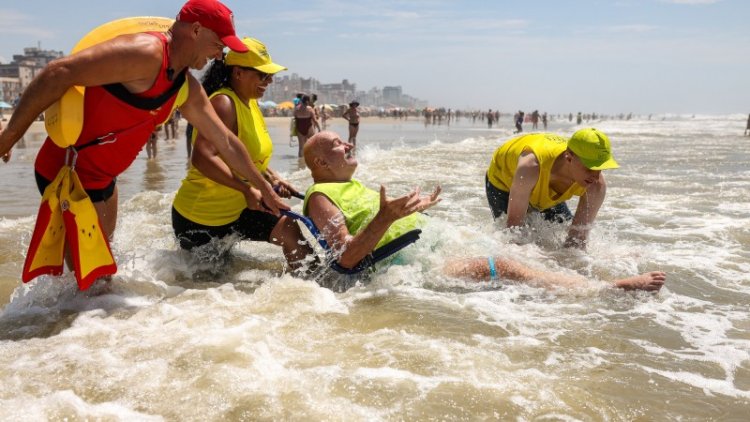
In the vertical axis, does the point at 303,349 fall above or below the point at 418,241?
below

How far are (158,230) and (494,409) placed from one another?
4.61m

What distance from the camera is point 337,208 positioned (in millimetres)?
3658

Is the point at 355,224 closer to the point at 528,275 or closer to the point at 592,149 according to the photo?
the point at 528,275

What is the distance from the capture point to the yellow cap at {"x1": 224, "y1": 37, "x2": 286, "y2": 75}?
3.86 meters

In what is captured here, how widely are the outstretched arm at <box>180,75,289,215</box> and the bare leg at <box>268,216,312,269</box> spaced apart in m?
0.31

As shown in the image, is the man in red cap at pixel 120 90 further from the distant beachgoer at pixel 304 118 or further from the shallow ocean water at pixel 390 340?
the distant beachgoer at pixel 304 118

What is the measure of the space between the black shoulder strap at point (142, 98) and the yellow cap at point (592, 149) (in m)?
2.67

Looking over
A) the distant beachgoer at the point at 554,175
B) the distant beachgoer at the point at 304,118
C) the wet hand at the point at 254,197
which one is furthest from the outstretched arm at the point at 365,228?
the distant beachgoer at the point at 304,118

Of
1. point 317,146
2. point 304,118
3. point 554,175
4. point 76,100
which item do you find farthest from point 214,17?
point 304,118

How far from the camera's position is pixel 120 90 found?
112 inches

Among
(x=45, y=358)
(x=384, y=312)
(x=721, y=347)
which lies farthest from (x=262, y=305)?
(x=721, y=347)

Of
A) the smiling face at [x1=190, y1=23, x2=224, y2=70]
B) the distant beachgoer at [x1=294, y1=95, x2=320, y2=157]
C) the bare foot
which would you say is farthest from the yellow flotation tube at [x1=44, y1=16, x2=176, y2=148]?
the distant beachgoer at [x1=294, y1=95, x2=320, y2=157]

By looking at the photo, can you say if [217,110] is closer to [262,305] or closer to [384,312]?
[262,305]

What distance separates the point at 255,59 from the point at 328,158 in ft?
2.58
